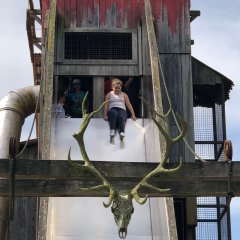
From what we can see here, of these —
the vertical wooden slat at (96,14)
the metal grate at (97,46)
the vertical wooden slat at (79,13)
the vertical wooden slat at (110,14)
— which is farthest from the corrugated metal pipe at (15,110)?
the vertical wooden slat at (110,14)

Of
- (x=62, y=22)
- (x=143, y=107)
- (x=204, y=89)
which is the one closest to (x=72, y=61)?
(x=62, y=22)

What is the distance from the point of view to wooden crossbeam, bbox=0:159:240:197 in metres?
11.8

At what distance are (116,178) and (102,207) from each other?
358 cm

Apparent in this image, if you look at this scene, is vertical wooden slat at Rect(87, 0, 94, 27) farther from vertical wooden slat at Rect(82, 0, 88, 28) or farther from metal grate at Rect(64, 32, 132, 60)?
metal grate at Rect(64, 32, 132, 60)

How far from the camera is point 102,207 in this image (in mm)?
15578

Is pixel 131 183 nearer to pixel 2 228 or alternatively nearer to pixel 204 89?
pixel 2 228

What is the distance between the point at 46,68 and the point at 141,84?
2.74 m

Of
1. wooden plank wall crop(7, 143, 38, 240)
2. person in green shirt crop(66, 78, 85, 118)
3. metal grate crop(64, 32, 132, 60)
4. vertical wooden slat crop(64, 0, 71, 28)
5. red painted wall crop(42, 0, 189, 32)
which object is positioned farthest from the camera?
red painted wall crop(42, 0, 189, 32)

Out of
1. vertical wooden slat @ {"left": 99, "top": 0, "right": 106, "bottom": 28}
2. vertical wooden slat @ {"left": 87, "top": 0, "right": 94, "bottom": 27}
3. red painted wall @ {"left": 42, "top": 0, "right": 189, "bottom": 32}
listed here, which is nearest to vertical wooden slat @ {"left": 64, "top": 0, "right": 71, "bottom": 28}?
red painted wall @ {"left": 42, "top": 0, "right": 189, "bottom": 32}

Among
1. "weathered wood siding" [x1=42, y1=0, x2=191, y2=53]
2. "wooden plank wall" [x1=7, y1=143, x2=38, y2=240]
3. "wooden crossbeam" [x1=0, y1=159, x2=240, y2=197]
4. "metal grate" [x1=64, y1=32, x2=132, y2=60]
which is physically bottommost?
"wooden plank wall" [x1=7, y1=143, x2=38, y2=240]

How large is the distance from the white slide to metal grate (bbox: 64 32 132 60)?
3016 millimetres

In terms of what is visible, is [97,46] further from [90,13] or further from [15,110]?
[15,110]

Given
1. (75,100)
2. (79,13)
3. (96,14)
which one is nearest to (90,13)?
(96,14)

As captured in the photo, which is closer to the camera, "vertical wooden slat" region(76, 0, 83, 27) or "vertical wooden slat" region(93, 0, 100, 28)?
"vertical wooden slat" region(76, 0, 83, 27)
